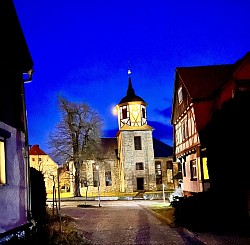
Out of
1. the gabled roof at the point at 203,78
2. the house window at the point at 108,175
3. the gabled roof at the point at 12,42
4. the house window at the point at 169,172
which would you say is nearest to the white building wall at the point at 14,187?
the gabled roof at the point at 12,42

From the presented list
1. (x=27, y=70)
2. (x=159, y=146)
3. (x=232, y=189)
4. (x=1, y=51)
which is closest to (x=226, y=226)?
(x=232, y=189)

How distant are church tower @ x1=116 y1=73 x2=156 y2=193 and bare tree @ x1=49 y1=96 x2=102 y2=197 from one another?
701 centimetres

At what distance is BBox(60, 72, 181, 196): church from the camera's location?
5716cm

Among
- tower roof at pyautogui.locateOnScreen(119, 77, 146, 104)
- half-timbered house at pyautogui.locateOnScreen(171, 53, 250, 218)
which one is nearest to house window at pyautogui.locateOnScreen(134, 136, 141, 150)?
tower roof at pyautogui.locateOnScreen(119, 77, 146, 104)

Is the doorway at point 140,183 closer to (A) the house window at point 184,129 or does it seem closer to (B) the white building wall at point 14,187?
(A) the house window at point 184,129

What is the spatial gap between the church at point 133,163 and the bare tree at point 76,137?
15.2 feet

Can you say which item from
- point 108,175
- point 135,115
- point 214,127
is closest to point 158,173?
point 108,175

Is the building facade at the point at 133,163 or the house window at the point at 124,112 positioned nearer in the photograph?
the building facade at the point at 133,163

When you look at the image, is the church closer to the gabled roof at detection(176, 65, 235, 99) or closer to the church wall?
the church wall

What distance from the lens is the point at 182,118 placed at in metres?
30.1

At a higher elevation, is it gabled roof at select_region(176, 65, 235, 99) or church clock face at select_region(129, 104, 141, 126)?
church clock face at select_region(129, 104, 141, 126)

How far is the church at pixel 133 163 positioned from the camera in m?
57.2

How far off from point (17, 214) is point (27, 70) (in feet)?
15.2

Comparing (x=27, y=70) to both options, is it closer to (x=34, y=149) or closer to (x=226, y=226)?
(x=226, y=226)
